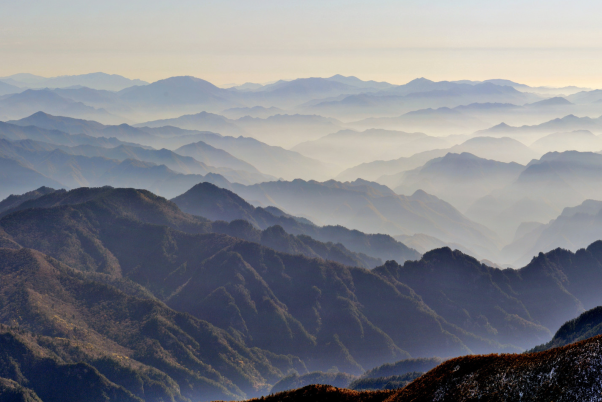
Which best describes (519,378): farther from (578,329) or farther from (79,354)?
(79,354)

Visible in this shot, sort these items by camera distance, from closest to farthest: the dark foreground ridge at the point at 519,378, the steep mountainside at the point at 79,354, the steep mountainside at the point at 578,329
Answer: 1. the dark foreground ridge at the point at 519,378
2. the steep mountainside at the point at 578,329
3. the steep mountainside at the point at 79,354

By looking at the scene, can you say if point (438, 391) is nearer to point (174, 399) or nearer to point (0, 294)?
point (174, 399)

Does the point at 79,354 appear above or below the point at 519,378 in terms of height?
below

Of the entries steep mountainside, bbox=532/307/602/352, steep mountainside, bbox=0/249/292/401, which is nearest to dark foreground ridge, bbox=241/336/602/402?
steep mountainside, bbox=532/307/602/352

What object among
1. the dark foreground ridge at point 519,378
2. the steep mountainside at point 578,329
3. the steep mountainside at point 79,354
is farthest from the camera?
the steep mountainside at point 79,354

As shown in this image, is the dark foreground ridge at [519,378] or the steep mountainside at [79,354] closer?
the dark foreground ridge at [519,378]

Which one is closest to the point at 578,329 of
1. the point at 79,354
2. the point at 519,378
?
the point at 519,378

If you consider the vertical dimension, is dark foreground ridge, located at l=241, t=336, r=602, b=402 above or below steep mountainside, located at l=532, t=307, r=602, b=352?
above

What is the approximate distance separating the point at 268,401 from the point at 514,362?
2345 centimetres

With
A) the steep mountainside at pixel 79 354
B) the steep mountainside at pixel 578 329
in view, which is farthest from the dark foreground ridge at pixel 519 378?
the steep mountainside at pixel 79 354

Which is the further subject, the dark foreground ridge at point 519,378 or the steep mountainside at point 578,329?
the steep mountainside at point 578,329

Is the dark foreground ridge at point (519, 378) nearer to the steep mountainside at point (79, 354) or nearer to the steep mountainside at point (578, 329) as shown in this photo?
the steep mountainside at point (578, 329)

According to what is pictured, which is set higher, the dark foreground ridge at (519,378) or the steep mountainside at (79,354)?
the dark foreground ridge at (519,378)

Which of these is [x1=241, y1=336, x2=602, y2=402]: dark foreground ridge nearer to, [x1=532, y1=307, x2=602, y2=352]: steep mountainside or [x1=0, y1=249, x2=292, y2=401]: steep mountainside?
[x1=532, y1=307, x2=602, y2=352]: steep mountainside
